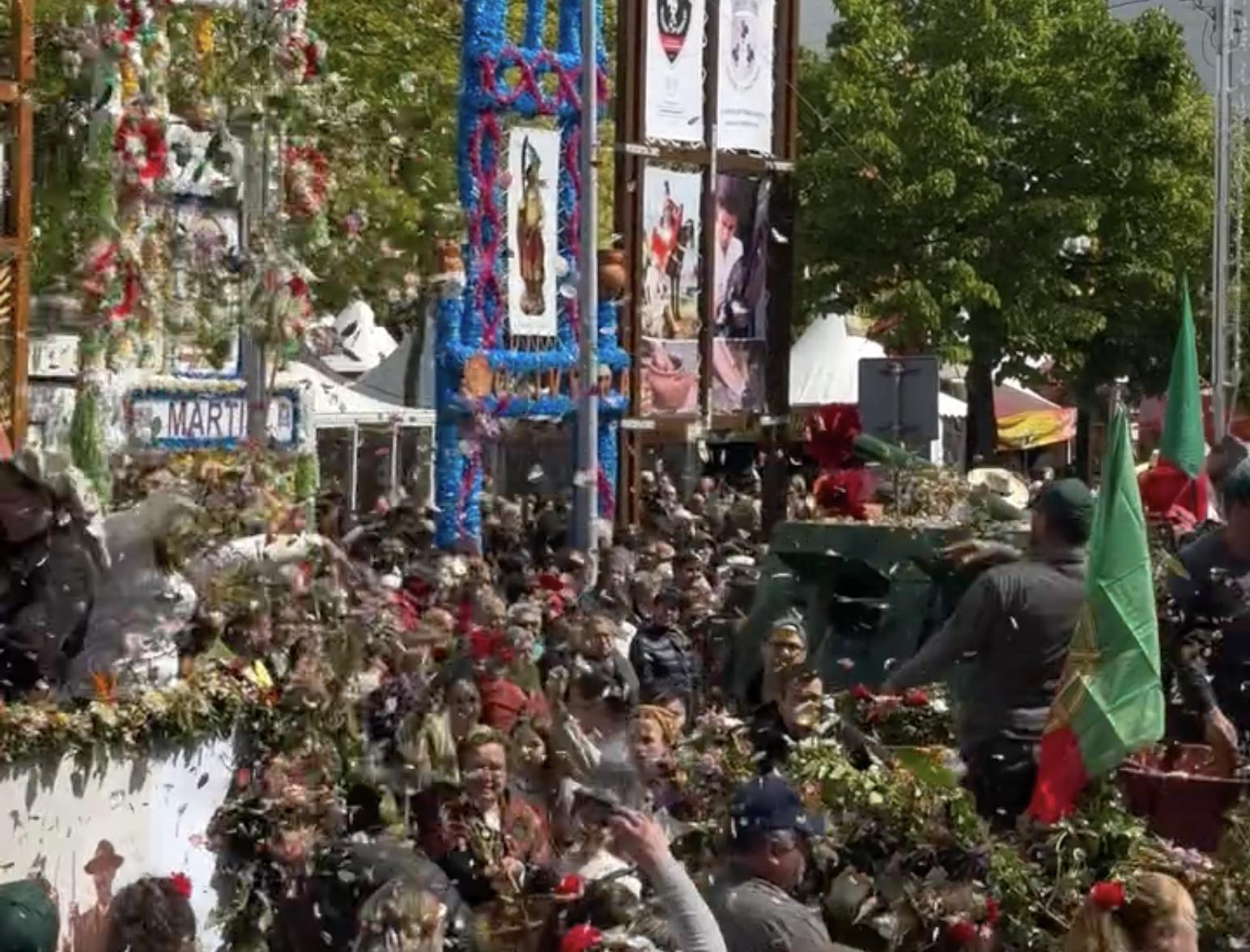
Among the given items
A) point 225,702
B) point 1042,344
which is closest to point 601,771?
point 225,702

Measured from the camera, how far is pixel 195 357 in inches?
588

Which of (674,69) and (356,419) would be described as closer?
(674,69)

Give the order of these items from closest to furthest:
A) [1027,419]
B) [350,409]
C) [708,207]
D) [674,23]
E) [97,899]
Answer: [97,899] → [674,23] → [708,207] → [350,409] → [1027,419]

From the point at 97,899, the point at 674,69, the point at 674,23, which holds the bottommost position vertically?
the point at 97,899

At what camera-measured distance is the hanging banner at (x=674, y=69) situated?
23.4 meters

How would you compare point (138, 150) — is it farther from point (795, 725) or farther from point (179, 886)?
point (179, 886)

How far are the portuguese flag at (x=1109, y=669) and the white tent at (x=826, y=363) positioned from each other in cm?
2857

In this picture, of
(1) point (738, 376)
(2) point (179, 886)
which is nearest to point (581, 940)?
(2) point (179, 886)

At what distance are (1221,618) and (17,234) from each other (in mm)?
10043

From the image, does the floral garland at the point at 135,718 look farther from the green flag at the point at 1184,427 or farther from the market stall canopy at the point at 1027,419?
the market stall canopy at the point at 1027,419

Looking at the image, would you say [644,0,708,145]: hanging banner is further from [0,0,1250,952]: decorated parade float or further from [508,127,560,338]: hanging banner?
[508,127,560,338]: hanging banner

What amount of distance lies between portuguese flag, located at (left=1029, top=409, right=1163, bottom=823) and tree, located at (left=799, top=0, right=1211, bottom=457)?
33.3m

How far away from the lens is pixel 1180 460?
57.6 feet

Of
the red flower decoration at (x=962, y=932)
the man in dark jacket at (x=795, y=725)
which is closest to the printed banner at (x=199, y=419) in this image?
the man in dark jacket at (x=795, y=725)
